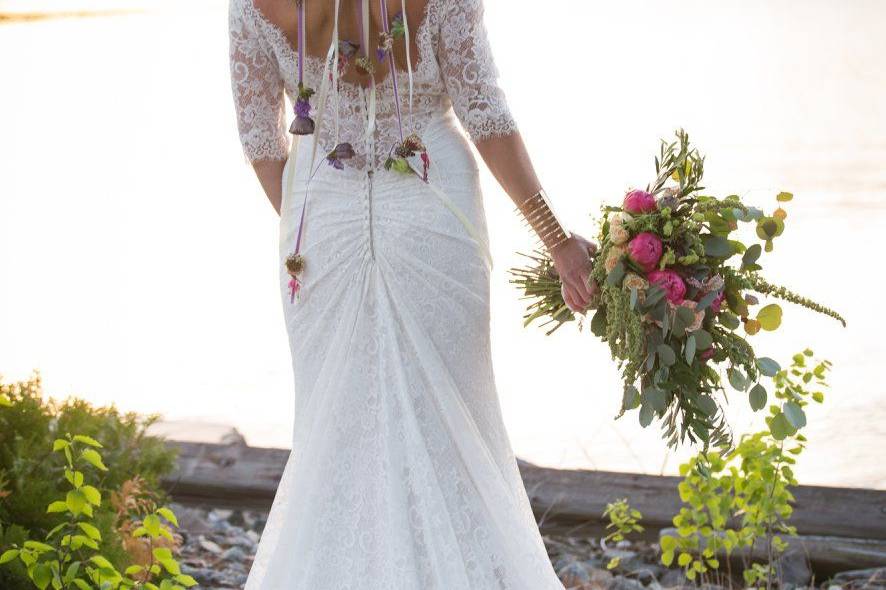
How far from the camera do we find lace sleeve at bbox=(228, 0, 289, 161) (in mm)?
3209

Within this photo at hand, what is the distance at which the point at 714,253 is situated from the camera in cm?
293

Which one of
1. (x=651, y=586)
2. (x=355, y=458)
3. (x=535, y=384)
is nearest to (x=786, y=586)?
(x=651, y=586)

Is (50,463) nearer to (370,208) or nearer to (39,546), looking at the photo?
(39,546)

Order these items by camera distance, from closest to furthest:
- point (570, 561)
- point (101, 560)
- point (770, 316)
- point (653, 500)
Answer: point (101, 560) < point (770, 316) < point (570, 561) < point (653, 500)

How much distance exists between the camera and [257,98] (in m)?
3.30

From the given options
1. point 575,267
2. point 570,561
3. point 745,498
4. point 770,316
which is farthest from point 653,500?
point 770,316

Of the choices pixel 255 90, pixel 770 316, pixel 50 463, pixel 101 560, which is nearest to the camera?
pixel 101 560

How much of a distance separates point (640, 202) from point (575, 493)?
2.25 m

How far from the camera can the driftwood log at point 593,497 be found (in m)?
4.61

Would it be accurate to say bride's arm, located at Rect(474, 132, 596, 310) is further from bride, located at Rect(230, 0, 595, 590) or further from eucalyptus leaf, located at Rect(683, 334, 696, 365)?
eucalyptus leaf, located at Rect(683, 334, 696, 365)

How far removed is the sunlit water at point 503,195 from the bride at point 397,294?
1.82 meters

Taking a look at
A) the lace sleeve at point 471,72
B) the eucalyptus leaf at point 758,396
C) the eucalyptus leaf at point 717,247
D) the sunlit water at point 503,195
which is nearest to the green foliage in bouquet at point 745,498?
the sunlit water at point 503,195

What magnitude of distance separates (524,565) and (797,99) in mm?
10046

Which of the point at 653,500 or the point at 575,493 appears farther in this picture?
the point at 575,493
